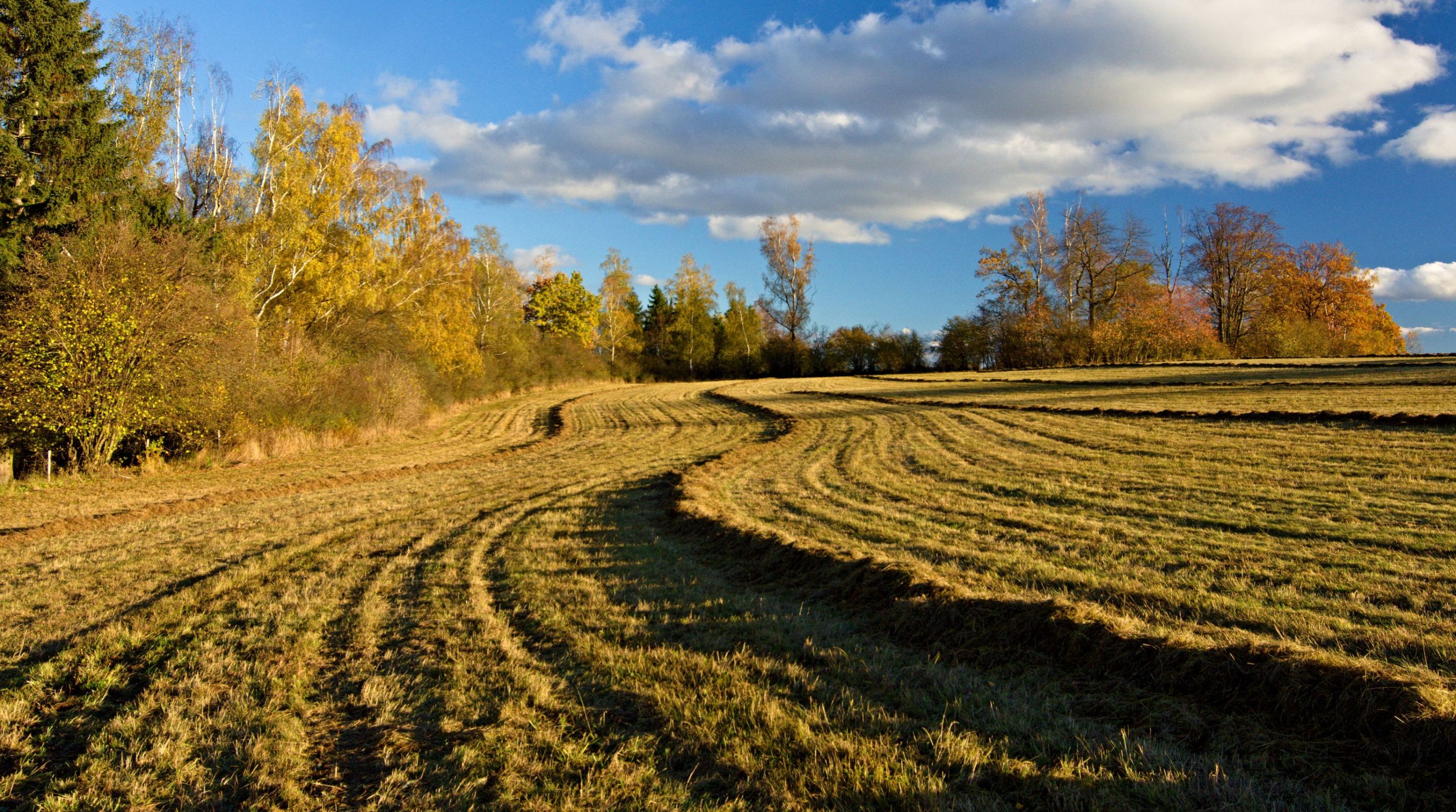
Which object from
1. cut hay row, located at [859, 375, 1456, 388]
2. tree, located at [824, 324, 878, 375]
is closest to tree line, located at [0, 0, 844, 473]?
cut hay row, located at [859, 375, 1456, 388]

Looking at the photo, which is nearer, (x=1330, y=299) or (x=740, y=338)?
(x=1330, y=299)

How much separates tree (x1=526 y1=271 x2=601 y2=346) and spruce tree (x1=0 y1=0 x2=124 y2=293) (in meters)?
47.6

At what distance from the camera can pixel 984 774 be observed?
139 inches

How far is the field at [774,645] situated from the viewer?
3584mm

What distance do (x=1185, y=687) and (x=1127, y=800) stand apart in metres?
1.43

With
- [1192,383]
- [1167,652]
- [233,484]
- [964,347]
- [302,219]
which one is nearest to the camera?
[1167,652]

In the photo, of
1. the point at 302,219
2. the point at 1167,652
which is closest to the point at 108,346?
the point at 302,219

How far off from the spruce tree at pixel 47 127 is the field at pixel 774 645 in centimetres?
921

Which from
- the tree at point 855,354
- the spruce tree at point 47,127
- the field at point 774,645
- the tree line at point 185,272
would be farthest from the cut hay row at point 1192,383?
the spruce tree at point 47,127

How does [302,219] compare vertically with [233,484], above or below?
above

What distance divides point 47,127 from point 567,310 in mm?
50436

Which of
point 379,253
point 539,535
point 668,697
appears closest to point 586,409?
point 379,253

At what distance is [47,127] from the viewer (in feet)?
57.5

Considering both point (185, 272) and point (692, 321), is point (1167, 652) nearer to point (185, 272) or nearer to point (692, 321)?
point (185, 272)
